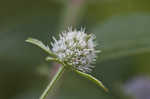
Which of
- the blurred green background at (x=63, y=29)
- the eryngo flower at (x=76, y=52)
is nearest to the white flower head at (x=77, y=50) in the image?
the eryngo flower at (x=76, y=52)

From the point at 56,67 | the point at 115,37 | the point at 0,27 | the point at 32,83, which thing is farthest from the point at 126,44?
the point at 0,27

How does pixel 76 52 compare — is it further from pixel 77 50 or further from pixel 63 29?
pixel 63 29

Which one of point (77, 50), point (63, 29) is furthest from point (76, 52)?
point (63, 29)

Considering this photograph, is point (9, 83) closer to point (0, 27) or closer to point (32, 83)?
point (32, 83)

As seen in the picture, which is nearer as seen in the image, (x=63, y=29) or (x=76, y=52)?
(x=76, y=52)

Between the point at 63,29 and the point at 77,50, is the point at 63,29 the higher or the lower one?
the higher one

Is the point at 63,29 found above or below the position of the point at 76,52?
above
